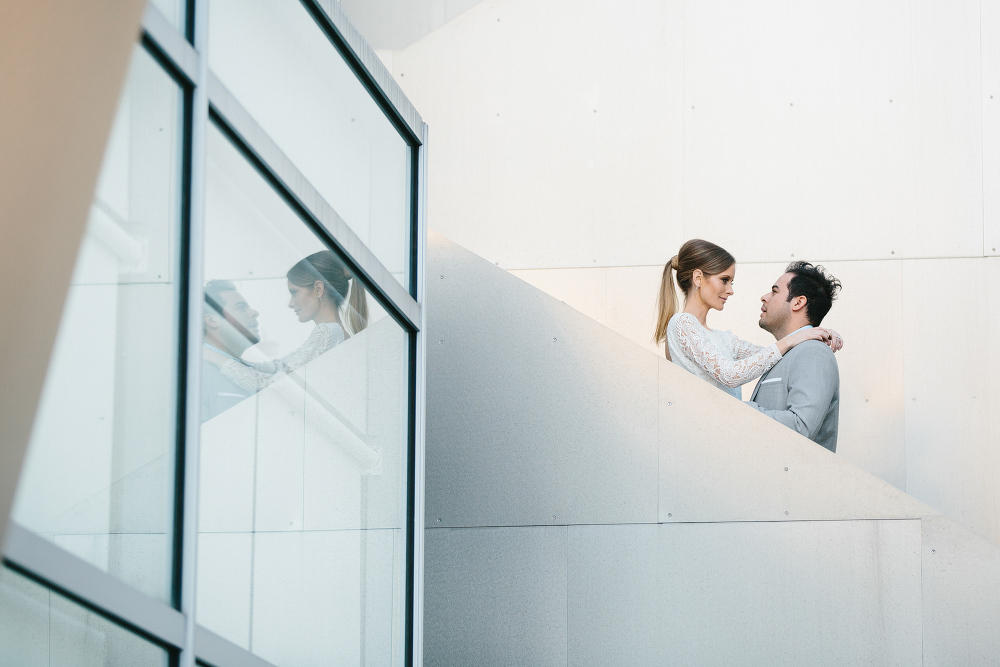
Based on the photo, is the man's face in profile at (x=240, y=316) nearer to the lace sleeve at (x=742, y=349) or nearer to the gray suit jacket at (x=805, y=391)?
the gray suit jacket at (x=805, y=391)

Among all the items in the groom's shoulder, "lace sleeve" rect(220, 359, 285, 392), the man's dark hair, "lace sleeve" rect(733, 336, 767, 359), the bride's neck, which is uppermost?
the man's dark hair

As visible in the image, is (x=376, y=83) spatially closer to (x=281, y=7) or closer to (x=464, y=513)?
(x=281, y=7)

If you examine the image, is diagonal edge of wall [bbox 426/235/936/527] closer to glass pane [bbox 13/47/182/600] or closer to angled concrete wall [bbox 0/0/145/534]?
glass pane [bbox 13/47/182/600]

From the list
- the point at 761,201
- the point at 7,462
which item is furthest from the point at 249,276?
the point at 761,201

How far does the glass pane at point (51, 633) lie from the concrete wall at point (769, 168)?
5.66m

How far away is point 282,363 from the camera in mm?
2373

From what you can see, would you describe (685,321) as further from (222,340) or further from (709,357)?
(222,340)

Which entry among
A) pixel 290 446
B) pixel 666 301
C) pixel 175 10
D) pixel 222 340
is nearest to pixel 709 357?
pixel 666 301

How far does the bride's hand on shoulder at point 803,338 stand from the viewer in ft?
14.1

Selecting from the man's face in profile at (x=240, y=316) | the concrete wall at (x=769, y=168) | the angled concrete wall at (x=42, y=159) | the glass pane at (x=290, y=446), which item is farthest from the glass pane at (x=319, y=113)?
the concrete wall at (x=769, y=168)

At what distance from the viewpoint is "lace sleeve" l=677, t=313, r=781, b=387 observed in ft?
14.2

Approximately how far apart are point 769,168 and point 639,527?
12.8 feet

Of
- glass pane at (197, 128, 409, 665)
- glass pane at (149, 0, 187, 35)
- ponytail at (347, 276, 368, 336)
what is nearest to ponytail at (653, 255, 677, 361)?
glass pane at (197, 128, 409, 665)

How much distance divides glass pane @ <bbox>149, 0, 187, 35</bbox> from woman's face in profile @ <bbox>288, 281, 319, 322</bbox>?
69cm
